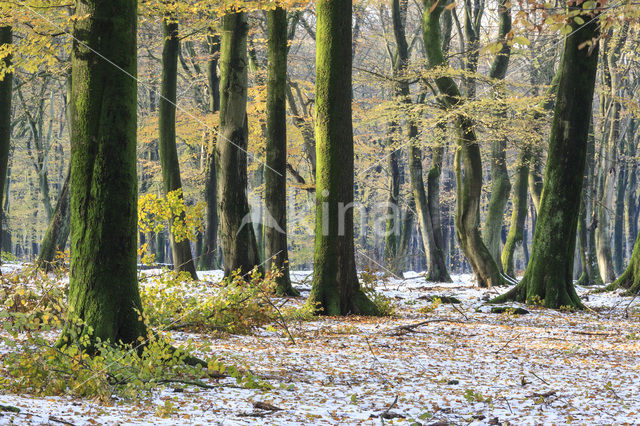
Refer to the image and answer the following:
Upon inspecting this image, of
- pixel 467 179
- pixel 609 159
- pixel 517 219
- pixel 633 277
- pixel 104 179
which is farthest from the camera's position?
pixel 609 159

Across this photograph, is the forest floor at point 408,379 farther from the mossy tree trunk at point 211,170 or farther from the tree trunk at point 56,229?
the mossy tree trunk at point 211,170

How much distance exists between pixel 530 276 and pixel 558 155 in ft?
7.10

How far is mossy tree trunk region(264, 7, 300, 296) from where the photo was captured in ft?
38.3

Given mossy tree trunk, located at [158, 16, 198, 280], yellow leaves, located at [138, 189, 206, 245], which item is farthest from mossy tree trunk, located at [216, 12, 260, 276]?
mossy tree trunk, located at [158, 16, 198, 280]

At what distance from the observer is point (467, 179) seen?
13.8m

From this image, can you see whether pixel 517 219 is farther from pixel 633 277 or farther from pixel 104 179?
pixel 104 179

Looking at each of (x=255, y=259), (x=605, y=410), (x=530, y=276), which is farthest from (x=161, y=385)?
(x=530, y=276)

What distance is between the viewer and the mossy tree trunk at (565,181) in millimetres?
10422

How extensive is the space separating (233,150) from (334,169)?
280 cm

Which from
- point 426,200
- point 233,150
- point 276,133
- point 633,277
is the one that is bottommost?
point 633,277

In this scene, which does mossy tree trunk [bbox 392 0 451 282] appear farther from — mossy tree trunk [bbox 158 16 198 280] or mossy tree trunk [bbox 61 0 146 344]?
mossy tree trunk [bbox 61 0 146 344]

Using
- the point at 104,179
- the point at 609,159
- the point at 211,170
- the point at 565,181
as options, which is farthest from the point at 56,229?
the point at 609,159

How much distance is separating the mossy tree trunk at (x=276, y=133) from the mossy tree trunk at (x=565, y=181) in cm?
467

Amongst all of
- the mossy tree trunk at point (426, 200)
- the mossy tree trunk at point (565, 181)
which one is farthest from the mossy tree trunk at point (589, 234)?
the mossy tree trunk at point (565, 181)
